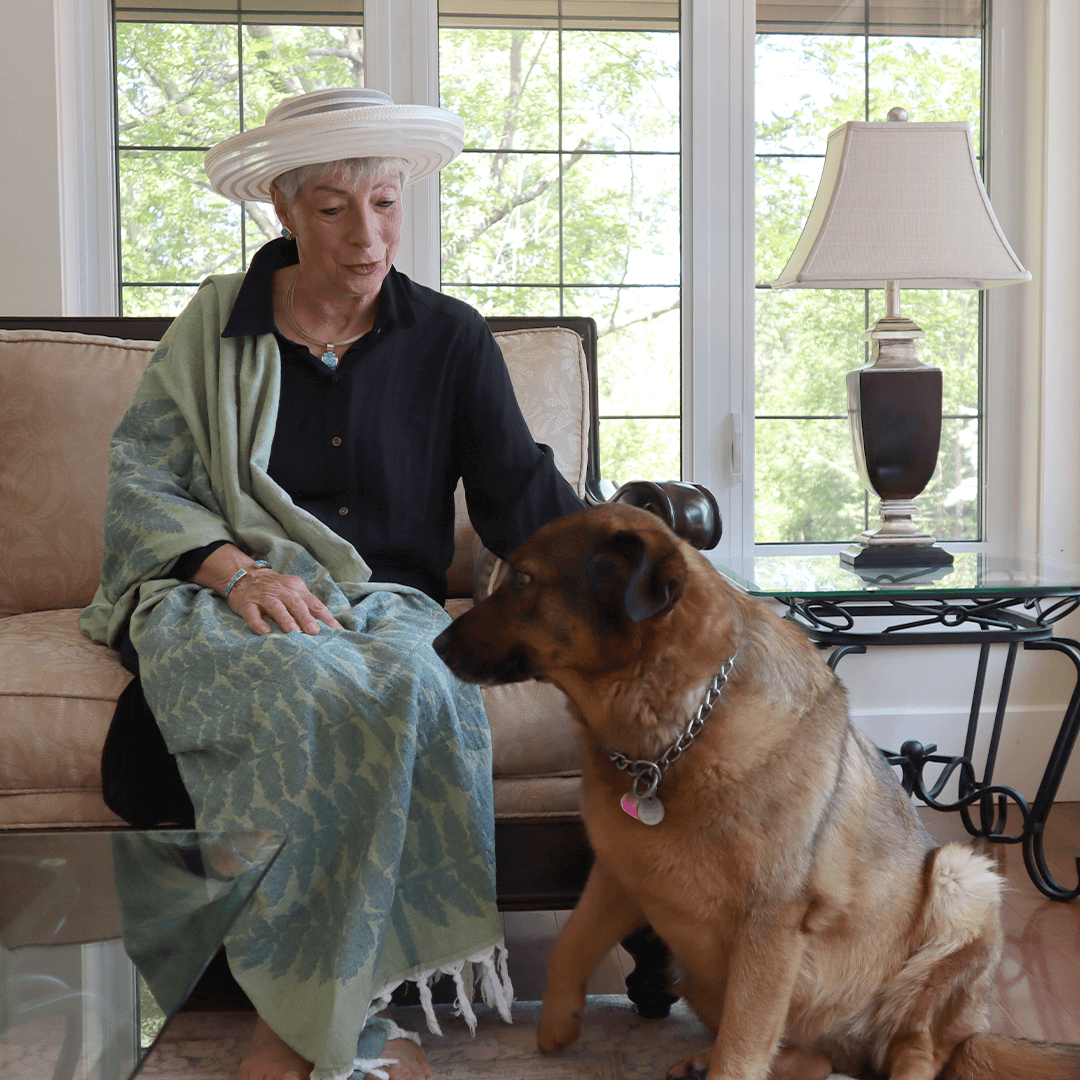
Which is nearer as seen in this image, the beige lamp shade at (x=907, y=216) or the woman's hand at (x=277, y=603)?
the woman's hand at (x=277, y=603)

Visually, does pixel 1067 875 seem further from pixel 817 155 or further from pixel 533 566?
pixel 817 155

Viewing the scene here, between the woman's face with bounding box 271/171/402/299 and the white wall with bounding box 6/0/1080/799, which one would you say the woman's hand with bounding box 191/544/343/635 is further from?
the white wall with bounding box 6/0/1080/799

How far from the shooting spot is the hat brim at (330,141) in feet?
5.36

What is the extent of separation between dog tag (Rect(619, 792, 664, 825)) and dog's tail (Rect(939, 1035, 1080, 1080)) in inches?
20.4

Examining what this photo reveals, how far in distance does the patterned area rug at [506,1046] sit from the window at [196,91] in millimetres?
1924

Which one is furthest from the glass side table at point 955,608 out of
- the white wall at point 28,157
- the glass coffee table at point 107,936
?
the white wall at point 28,157

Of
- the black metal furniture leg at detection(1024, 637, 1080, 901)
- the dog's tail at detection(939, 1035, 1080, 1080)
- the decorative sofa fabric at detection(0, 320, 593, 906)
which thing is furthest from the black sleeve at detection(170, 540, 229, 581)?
the black metal furniture leg at detection(1024, 637, 1080, 901)

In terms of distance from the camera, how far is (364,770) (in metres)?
1.34

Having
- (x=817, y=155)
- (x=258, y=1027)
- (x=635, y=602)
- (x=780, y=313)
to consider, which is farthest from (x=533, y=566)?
(x=817, y=155)

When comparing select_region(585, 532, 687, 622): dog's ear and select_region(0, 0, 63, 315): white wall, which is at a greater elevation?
select_region(0, 0, 63, 315): white wall

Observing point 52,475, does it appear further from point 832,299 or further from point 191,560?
point 832,299

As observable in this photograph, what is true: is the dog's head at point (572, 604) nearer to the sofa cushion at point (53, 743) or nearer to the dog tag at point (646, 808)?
the dog tag at point (646, 808)

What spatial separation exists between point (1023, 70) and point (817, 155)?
587 millimetres

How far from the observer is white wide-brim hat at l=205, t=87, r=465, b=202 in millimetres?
1635
